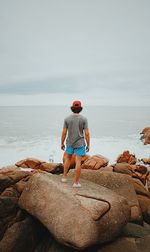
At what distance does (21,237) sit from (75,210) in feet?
4.99

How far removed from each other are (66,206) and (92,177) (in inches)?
89.8

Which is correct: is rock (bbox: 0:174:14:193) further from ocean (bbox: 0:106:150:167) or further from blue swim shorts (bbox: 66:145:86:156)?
ocean (bbox: 0:106:150:167)

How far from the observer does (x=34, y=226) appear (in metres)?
5.22

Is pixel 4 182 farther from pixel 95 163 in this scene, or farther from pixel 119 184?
pixel 95 163

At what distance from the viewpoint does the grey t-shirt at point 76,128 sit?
5555 millimetres

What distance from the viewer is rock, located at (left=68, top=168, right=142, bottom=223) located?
20.1 feet

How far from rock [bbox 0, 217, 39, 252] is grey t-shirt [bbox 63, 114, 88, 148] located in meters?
2.26

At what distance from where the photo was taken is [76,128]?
18.3ft

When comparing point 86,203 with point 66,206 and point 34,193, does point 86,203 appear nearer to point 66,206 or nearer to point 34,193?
point 66,206

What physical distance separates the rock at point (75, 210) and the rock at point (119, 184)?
937 mm

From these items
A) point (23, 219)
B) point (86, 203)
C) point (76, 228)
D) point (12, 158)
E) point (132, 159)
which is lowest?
point (12, 158)


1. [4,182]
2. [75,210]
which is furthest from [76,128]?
[4,182]

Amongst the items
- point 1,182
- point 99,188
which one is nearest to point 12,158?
point 1,182

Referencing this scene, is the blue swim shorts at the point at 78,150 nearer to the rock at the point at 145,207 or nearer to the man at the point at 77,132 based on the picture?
the man at the point at 77,132
